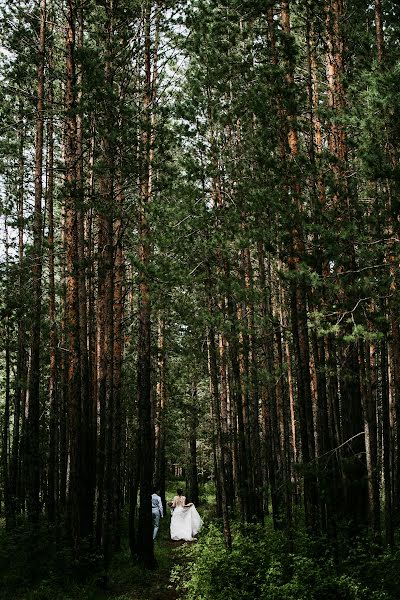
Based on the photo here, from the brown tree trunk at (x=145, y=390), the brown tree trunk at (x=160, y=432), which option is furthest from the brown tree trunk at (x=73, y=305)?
the brown tree trunk at (x=160, y=432)

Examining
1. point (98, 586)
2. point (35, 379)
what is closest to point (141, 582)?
point (98, 586)

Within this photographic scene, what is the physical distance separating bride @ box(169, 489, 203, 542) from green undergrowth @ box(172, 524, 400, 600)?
19.7 ft

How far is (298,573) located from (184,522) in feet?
29.3

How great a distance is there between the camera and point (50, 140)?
16.3 metres

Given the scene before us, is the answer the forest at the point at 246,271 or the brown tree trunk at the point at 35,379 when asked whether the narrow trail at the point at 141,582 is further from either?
the brown tree trunk at the point at 35,379

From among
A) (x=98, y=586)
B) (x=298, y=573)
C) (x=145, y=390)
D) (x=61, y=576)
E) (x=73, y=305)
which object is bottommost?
(x=98, y=586)

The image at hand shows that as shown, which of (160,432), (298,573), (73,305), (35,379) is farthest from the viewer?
(160,432)

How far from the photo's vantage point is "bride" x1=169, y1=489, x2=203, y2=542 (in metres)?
16.4

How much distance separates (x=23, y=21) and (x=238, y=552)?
12827mm

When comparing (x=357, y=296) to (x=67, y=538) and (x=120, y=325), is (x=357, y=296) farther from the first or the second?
(x=67, y=538)

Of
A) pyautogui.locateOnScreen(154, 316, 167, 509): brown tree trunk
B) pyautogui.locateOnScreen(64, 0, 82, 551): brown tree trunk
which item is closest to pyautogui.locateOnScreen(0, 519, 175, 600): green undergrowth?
pyautogui.locateOnScreen(64, 0, 82, 551): brown tree trunk

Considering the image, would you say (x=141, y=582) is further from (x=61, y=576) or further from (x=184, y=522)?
(x=184, y=522)

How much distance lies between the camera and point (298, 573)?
324 inches

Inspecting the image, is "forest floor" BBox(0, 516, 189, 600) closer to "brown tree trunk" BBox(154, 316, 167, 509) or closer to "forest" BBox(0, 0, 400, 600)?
"forest" BBox(0, 0, 400, 600)
